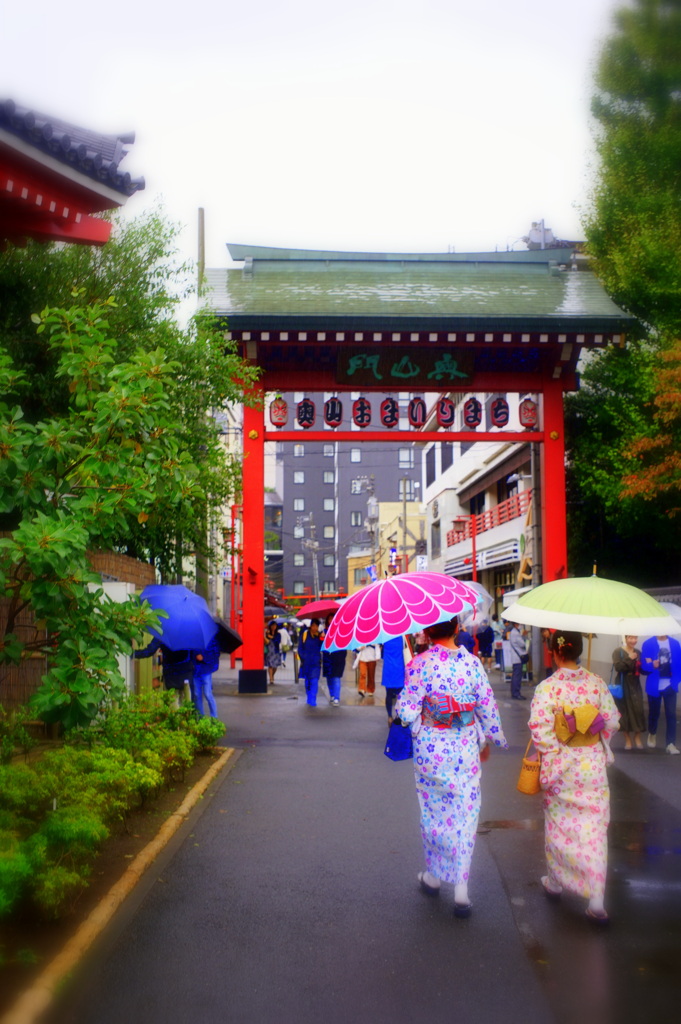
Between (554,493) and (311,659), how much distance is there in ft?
20.4

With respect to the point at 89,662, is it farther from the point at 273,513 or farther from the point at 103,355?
the point at 273,513

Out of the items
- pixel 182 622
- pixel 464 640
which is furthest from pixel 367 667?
pixel 182 622

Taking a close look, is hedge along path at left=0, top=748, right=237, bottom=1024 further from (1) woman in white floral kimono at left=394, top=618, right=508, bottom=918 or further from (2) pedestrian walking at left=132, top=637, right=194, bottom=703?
(2) pedestrian walking at left=132, top=637, right=194, bottom=703

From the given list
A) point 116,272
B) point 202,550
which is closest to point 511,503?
point 202,550

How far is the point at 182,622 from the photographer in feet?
39.2

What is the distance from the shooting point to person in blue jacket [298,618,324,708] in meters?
19.2

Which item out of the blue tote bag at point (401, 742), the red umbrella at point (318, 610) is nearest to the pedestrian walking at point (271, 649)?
the red umbrella at point (318, 610)

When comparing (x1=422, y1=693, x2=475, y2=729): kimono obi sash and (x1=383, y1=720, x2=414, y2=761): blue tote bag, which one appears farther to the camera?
(x1=383, y1=720, x2=414, y2=761): blue tote bag

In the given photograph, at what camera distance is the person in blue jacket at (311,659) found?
63.1 feet

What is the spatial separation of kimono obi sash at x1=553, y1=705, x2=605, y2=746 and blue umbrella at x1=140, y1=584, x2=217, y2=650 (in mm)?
6642

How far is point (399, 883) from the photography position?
679 cm

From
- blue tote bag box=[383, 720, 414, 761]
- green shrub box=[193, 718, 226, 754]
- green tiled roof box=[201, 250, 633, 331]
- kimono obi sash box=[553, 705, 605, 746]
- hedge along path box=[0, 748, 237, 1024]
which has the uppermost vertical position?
green tiled roof box=[201, 250, 633, 331]

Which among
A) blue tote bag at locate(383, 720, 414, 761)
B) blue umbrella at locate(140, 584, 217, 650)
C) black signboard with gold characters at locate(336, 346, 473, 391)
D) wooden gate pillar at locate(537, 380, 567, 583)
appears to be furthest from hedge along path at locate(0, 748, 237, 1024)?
black signboard with gold characters at locate(336, 346, 473, 391)

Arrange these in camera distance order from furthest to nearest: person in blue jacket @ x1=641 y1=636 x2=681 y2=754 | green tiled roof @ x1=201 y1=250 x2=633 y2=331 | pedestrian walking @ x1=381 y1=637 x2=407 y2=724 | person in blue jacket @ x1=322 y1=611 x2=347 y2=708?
green tiled roof @ x1=201 y1=250 x2=633 y2=331, person in blue jacket @ x1=322 y1=611 x2=347 y2=708, pedestrian walking @ x1=381 y1=637 x2=407 y2=724, person in blue jacket @ x1=641 y1=636 x2=681 y2=754
